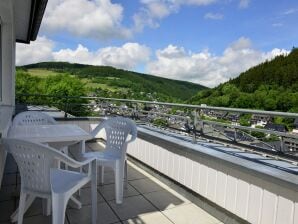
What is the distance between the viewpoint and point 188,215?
2502mm

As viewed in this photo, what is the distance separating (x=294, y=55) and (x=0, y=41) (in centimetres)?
4334

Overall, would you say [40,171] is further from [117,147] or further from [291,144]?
[291,144]

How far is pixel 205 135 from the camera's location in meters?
2.86

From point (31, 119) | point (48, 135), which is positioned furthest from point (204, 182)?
point (31, 119)

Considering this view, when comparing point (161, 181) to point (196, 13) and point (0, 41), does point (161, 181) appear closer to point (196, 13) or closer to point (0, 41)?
point (0, 41)

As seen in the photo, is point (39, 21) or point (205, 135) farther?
point (39, 21)

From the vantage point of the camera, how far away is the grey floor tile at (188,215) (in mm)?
2391

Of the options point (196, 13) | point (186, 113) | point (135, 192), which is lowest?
point (135, 192)

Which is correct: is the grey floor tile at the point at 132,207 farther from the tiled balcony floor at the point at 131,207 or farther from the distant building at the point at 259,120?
the distant building at the point at 259,120

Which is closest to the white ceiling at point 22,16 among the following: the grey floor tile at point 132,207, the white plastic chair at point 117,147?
the white plastic chair at point 117,147

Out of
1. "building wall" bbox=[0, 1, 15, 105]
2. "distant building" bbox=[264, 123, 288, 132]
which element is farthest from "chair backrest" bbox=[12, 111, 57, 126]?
"distant building" bbox=[264, 123, 288, 132]

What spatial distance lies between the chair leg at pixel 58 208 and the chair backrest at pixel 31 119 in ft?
5.05

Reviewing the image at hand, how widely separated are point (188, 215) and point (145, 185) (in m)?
0.86

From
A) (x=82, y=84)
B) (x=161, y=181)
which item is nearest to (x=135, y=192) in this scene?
(x=161, y=181)
